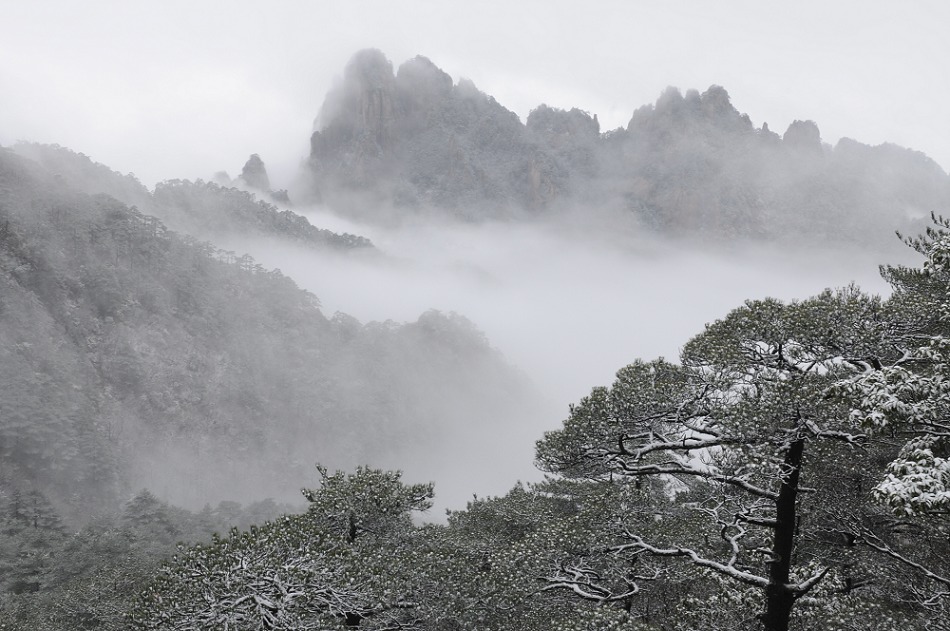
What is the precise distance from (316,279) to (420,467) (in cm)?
9891

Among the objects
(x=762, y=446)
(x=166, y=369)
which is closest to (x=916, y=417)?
(x=762, y=446)

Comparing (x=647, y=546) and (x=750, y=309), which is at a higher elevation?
(x=750, y=309)

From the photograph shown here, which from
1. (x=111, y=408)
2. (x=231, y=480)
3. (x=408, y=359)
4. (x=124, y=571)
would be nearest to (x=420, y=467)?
(x=408, y=359)

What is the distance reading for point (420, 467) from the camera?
108 metres

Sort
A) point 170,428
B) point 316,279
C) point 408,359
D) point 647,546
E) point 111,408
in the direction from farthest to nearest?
1. point 316,279
2. point 408,359
3. point 170,428
4. point 111,408
5. point 647,546

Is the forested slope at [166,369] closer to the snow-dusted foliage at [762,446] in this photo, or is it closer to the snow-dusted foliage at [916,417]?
the snow-dusted foliage at [762,446]

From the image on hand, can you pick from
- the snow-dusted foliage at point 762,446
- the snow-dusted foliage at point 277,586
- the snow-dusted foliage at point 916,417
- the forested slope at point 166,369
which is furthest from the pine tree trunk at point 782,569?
the forested slope at point 166,369

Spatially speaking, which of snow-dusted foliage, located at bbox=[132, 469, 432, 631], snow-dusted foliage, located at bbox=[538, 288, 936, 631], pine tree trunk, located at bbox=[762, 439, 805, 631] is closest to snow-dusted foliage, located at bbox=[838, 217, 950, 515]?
snow-dusted foliage, located at bbox=[538, 288, 936, 631]

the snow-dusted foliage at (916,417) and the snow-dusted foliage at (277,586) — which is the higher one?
the snow-dusted foliage at (916,417)

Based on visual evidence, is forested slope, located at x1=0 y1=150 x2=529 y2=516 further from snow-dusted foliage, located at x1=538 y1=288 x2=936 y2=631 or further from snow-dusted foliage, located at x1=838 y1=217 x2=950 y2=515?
snow-dusted foliage, located at x1=838 y1=217 x2=950 y2=515

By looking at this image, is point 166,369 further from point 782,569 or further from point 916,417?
point 916,417

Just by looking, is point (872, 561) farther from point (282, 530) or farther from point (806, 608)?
point (282, 530)

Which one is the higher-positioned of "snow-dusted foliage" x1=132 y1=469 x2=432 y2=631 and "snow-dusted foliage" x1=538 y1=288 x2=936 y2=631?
"snow-dusted foliage" x1=538 y1=288 x2=936 y2=631

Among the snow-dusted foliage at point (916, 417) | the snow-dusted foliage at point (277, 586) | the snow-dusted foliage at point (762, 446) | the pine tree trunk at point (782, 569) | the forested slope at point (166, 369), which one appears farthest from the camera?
the forested slope at point (166, 369)
